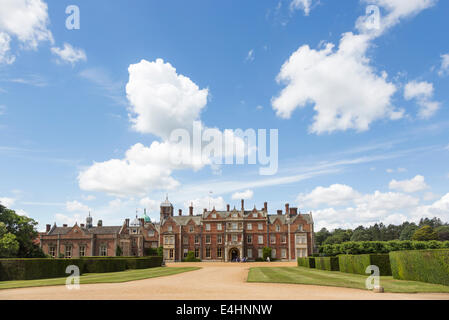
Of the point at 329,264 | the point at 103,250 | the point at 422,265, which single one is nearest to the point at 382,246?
the point at 329,264

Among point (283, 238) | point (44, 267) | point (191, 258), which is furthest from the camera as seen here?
point (283, 238)

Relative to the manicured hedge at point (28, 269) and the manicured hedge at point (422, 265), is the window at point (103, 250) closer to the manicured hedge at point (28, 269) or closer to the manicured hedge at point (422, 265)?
the manicured hedge at point (28, 269)

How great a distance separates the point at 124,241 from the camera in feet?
230

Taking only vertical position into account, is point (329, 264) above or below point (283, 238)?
below

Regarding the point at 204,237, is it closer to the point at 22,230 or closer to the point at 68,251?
the point at 68,251

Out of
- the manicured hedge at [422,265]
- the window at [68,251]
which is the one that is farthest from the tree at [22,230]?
the manicured hedge at [422,265]

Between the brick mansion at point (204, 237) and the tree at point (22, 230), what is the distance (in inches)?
959

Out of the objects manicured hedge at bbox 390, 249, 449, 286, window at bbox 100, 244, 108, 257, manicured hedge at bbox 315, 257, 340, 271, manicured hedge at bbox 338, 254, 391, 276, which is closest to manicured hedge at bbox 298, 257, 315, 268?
manicured hedge at bbox 315, 257, 340, 271

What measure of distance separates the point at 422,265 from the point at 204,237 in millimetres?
56325

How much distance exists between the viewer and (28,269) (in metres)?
29.2

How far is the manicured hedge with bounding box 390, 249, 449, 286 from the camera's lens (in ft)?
63.3

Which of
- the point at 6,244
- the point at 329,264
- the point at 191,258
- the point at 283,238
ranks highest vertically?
the point at 6,244

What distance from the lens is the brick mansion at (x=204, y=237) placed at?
70562mm
